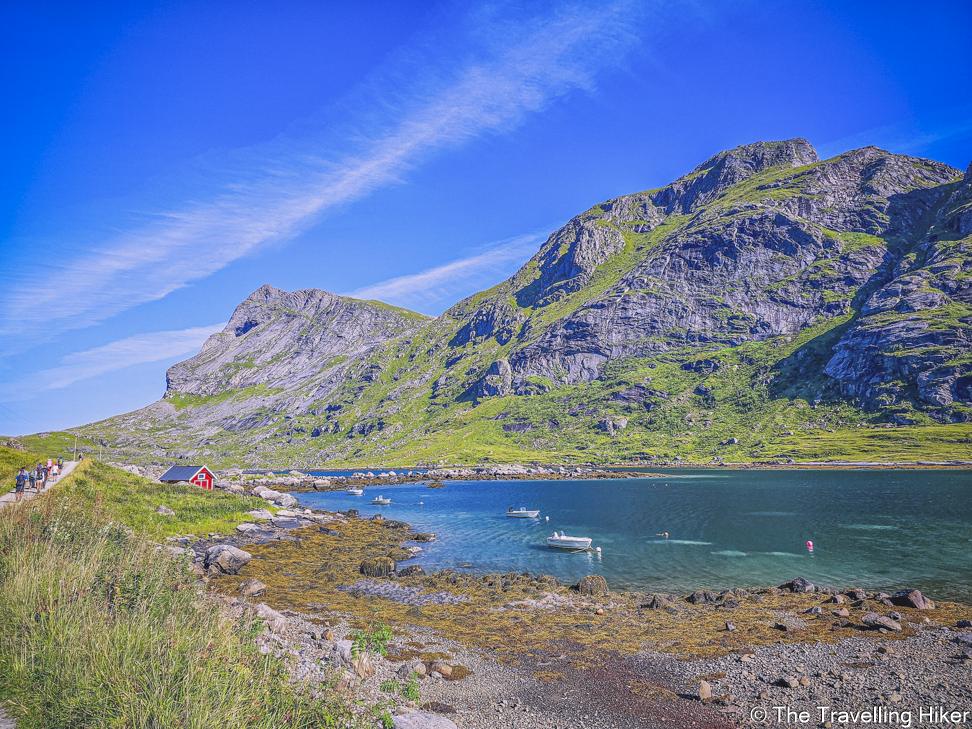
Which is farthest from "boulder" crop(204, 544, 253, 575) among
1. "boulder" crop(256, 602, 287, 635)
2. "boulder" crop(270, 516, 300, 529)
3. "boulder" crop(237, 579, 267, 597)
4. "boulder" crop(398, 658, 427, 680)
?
"boulder" crop(398, 658, 427, 680)

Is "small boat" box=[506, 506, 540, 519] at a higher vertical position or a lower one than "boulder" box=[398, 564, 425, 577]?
lower

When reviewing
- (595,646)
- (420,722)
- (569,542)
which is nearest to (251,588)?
(595,646)

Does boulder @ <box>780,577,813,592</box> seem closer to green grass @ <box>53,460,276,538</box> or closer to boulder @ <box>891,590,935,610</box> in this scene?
boulder @ <box>891,590,935,610</box>

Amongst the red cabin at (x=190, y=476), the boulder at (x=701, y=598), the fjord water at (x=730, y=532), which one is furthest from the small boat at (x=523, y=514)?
the red cabin at (x=190, y=476)

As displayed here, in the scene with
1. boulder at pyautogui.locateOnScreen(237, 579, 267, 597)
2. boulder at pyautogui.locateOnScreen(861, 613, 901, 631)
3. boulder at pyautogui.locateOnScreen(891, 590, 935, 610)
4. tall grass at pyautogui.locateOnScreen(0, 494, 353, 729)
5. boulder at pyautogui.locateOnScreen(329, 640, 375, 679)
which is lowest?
boulder at pyautogui.locateOnScreen(891, 590, 935, 610)

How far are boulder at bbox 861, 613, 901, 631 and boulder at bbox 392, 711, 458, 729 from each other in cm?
2443

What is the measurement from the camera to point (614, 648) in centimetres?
2341

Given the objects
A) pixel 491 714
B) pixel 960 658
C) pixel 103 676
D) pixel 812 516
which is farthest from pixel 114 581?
pixel 812 516

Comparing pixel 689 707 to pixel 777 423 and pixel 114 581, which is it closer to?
pixel 114 581

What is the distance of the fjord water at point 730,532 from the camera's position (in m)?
38.2

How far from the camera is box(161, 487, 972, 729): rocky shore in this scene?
54.8 feet

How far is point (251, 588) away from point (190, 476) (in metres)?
50.6

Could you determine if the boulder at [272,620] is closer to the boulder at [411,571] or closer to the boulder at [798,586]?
the boulder at [411,571]

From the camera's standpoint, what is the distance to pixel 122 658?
9477mm
